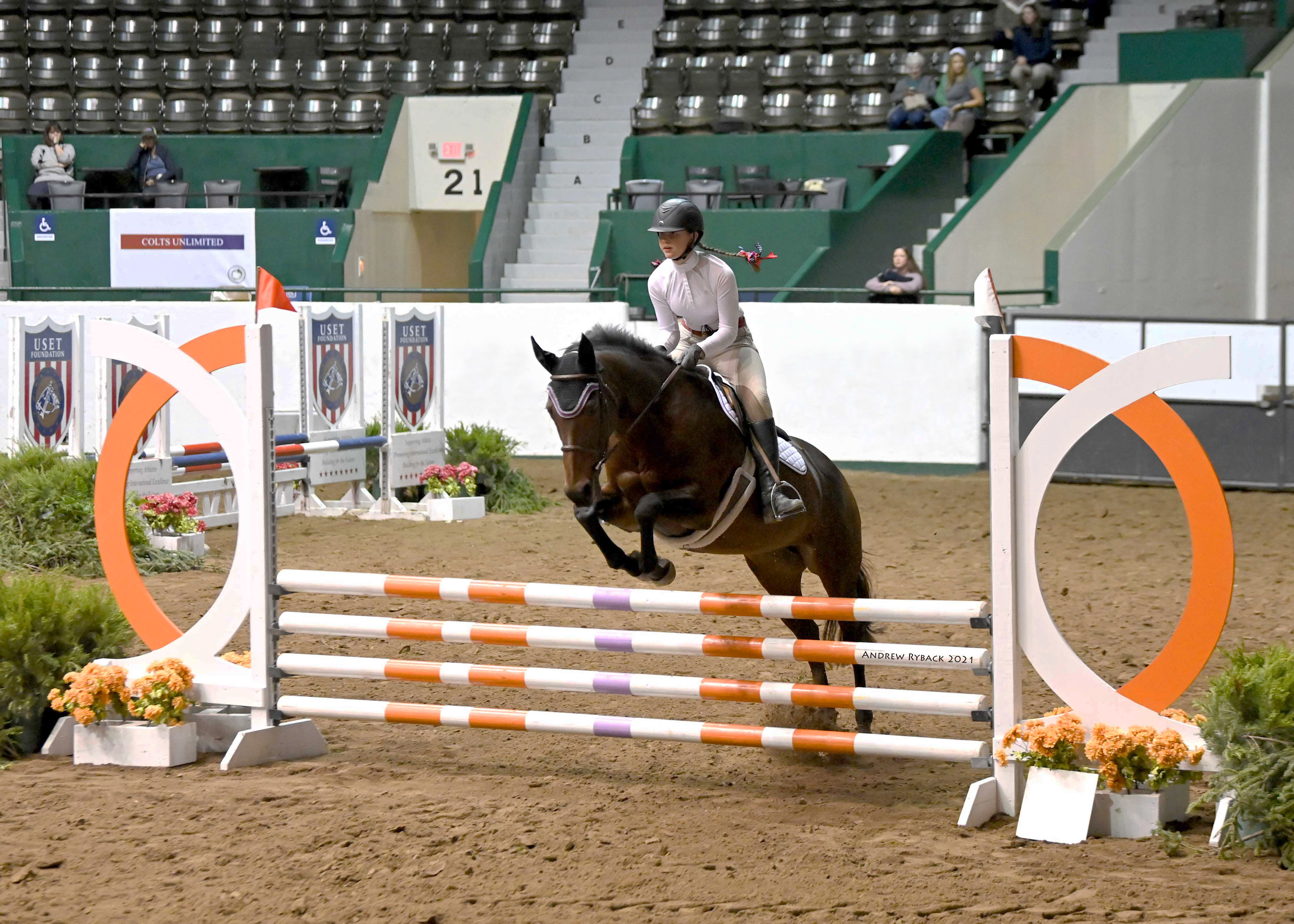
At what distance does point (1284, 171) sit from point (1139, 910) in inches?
506

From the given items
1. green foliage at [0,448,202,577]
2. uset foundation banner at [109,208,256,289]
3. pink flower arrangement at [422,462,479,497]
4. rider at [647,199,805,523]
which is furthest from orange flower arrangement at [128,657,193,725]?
uset foundation banner at [109,208,256,289]

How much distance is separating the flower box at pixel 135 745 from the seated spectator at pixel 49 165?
13721 millimetres

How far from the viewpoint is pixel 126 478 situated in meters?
5.18

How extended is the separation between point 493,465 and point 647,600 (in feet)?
23.6

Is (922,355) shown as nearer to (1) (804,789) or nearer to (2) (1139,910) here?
(1) (804,789)

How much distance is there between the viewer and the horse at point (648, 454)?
14.5 ft

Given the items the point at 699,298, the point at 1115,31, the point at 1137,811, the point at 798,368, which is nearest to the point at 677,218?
the point at 699,298

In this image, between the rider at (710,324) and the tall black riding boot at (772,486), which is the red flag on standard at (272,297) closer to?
the rider at (710,324)

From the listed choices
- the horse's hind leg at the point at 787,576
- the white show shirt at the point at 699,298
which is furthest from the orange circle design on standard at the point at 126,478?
the horse's hind leg at the point at 787,576

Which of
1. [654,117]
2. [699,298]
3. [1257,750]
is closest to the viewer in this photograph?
[1257,750]

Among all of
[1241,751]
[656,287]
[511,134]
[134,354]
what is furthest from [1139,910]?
[511,134]

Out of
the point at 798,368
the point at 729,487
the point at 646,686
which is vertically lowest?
the point at 646,686

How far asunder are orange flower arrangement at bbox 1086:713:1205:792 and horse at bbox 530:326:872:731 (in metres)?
1.26

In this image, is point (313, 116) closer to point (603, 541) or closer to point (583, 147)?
point (583, 147)
